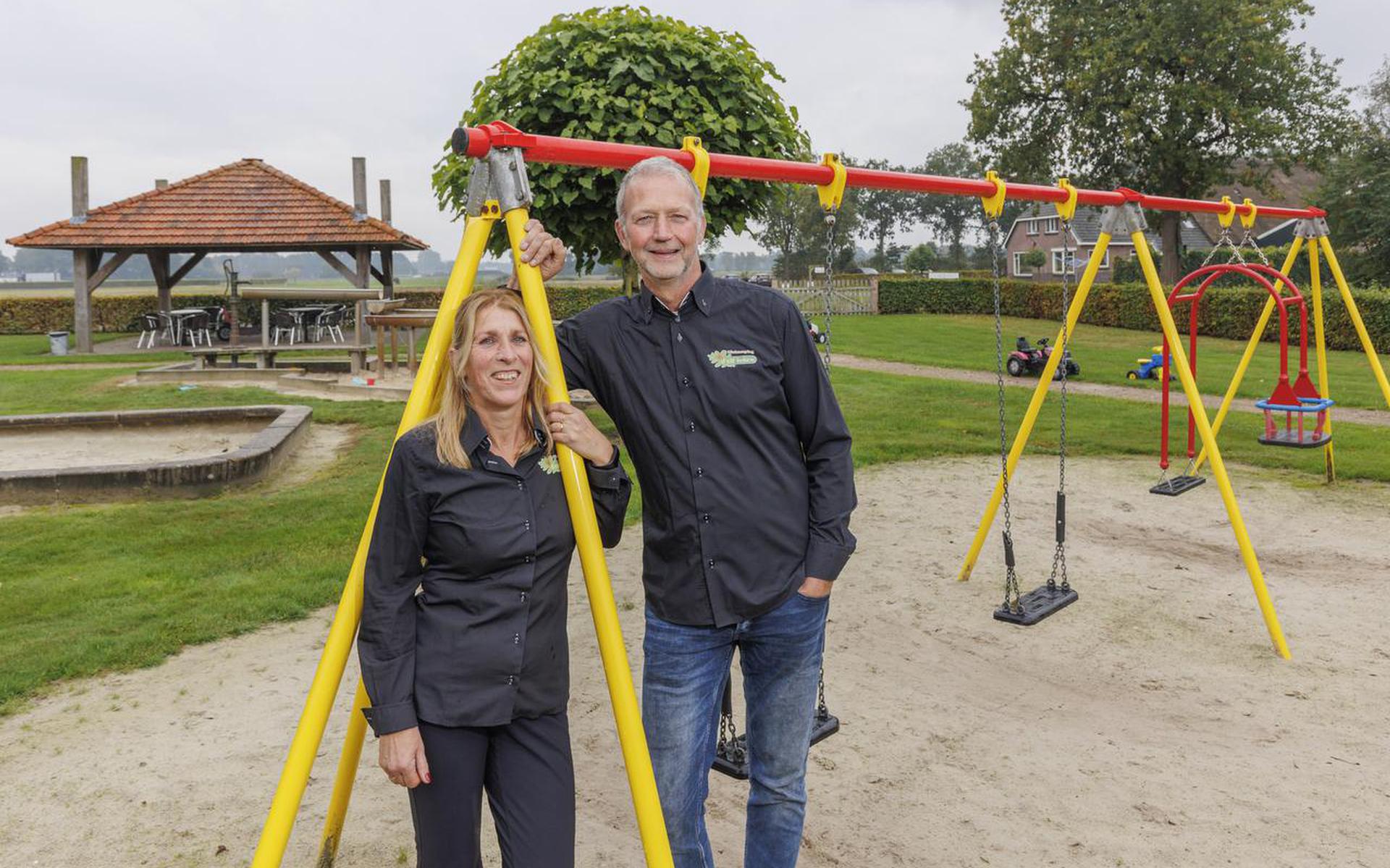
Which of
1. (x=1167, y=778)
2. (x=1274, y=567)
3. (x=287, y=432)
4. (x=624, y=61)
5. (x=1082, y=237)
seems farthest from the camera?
(x=1082, y=237)

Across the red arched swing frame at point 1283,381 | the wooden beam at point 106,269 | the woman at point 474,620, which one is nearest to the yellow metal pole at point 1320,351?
the red arched swing frame at point 1283,381

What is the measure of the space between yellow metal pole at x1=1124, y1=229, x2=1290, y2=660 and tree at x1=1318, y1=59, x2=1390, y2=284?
98.7ft

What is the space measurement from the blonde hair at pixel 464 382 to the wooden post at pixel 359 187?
67.0ft

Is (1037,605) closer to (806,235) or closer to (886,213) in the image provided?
(806,235)

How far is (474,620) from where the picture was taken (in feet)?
7.34

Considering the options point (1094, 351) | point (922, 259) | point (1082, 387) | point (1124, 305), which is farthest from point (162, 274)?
point (922, 259)

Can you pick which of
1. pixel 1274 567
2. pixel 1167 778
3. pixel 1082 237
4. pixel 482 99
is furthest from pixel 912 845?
pixel 1082 237

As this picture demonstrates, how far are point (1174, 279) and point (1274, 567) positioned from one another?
28.2m

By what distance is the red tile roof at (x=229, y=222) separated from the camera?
20969 millimetres

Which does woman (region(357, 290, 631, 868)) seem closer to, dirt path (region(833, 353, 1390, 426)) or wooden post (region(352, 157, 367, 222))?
dirt path (region(833, 353, 1390, 426))

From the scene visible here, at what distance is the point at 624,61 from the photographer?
24.8 ft

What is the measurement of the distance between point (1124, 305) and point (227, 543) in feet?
87.8

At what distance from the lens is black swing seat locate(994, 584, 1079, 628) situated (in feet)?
17.6

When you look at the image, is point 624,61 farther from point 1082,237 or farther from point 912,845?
point 1082,237
